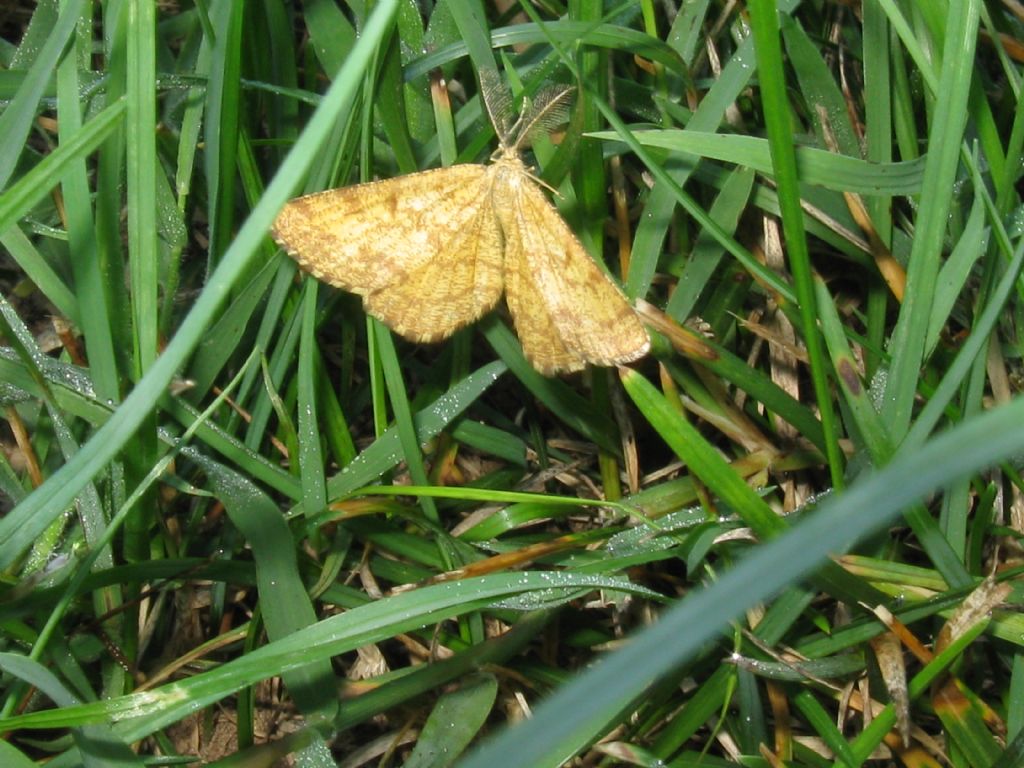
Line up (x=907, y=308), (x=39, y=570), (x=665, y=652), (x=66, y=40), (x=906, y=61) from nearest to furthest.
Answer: (x=665, y=652)
(x=66, y=40)
(x=907, y=308)
(x=39, y=570)
(x=906, y=61)

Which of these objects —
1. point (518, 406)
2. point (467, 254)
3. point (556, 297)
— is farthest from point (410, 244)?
point (518, 406)

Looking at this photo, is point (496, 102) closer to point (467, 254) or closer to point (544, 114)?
point (544, 114)

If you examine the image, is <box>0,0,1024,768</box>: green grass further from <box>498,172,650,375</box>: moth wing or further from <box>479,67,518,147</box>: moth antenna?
<box>498,172,650,375</box>: moth wing

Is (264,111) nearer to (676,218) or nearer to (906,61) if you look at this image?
(676,218)

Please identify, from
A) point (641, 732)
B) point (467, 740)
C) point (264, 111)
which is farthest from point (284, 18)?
point (641, 732)

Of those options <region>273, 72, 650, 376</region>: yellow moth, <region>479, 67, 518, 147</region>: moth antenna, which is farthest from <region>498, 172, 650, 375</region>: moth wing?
<region>479, 67, 518, 147</region>: moth antenna

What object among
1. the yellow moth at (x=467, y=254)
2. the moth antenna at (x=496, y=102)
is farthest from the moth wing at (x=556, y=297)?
the moth antenna at (x=496, y=102)
